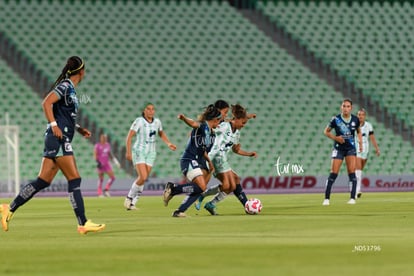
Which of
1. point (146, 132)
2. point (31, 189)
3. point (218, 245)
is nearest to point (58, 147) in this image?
point (31, 189)

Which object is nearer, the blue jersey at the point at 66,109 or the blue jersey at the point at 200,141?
the blue jersey at the point at 66,109

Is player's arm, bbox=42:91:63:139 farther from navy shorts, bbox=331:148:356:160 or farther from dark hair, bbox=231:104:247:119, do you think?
navy shorts, bbox=331:148:356:160

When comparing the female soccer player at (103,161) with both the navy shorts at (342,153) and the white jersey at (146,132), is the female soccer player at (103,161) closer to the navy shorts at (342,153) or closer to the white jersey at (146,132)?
the white jersey at (146,132)

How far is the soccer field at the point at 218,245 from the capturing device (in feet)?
30.1

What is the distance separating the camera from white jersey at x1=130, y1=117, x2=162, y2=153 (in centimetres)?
2339

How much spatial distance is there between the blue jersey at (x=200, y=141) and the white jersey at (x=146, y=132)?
5213 millimetres

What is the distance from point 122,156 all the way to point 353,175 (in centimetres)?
1488

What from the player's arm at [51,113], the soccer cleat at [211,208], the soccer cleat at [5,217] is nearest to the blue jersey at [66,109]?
the player's arm at [51,113]

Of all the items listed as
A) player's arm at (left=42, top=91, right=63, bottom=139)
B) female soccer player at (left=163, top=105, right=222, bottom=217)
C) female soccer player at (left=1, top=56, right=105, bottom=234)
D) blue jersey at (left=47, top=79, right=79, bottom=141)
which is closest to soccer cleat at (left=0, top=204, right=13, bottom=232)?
female soccer player at (left=1, top=56, right=105, bottom=234)

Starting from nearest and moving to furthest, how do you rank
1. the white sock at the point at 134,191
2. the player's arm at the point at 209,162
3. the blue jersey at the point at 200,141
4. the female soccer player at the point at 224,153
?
the blue jersey at the point at 200,141
the player's arm at the point at 209,162
the female soccer player at the point at 224,153
the white sock at the point at 134,191

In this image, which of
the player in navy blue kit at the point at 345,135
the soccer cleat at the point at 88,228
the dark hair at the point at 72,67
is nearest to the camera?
the soccer cleat at the point at 88,228

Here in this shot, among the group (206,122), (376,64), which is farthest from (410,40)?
(206,122)

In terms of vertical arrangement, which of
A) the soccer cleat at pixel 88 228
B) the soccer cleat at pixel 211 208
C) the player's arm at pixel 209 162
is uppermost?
the player's arm at pixel 209 162

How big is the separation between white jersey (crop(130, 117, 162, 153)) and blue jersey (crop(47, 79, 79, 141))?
951cm
